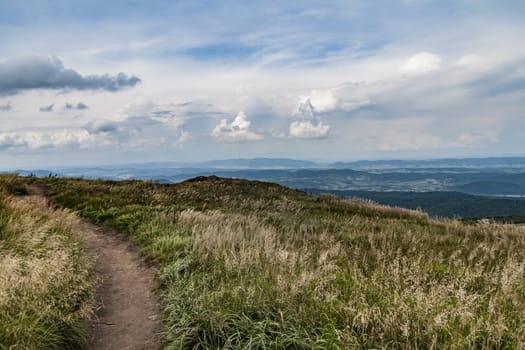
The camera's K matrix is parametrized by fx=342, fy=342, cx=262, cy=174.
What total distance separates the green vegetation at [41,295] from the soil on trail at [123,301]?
1.20ft

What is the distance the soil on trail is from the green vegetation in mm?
367

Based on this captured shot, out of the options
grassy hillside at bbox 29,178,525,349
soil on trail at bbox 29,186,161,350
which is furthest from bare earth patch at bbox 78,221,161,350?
grassy hillside at bbox 29,178,525,349

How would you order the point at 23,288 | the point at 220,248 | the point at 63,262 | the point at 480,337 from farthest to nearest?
the point at 220,248, the point at 63,262, the point at 23,288, the point at 480,337

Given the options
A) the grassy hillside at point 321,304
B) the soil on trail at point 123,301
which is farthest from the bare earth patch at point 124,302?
the grassy hillside at point 321,304

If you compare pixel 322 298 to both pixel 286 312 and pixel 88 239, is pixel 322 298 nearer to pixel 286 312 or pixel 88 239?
pixel 286 312

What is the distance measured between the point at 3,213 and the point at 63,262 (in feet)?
16.9

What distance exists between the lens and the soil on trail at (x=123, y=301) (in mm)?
5520

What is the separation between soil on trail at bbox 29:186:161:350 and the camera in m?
5.52

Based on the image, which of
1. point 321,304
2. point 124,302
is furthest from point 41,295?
point 321,304

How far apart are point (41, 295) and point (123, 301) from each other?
1.91 metres

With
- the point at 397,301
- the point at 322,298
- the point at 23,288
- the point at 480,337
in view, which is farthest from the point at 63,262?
the point at 480,337

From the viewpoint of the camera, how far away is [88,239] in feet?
37.9

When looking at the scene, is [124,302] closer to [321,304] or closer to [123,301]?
[123,301]

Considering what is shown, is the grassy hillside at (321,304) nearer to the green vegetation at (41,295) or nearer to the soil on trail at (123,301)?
the soil on trail at (123,301)
